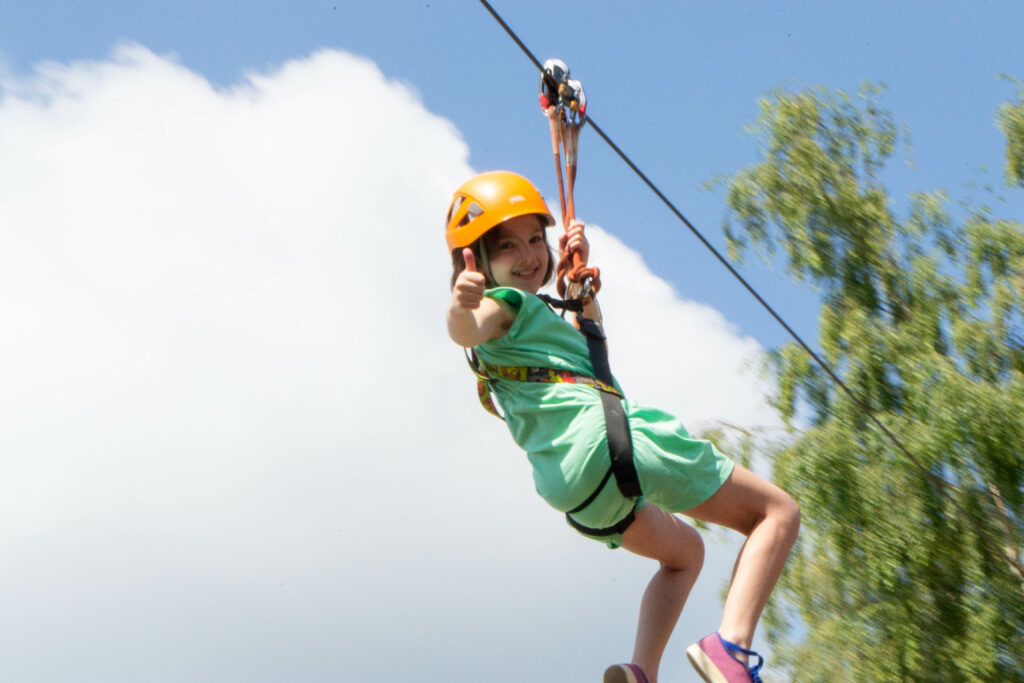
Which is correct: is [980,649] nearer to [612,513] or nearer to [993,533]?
[993,533]

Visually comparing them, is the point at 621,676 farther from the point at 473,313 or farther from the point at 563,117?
the point at 563,117

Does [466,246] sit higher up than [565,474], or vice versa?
[466,246]

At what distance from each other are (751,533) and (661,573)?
324 mm

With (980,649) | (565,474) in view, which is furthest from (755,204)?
(565,474)

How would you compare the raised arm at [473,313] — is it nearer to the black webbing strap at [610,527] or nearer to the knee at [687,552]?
the black webbing strap at [610,527]

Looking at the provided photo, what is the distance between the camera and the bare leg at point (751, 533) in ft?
8.18

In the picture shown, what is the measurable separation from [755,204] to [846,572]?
11.1 ft

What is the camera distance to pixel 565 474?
2.54m

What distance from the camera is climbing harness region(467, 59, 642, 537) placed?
2.51 m

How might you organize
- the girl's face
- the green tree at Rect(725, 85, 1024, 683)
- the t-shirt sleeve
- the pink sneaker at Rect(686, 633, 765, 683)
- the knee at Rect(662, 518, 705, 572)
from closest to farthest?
1. the pink sneaker at Rect(686, 633, 765, 683)
2. the t-shirt sleeve
3. the knee at Rect(662, 518, 705, 572)
4. the girl's face
5. the green tree at Rect(725, 85, 1024, 683)

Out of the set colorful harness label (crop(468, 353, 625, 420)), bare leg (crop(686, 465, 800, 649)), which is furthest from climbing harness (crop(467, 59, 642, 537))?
bare leg (crop(686, 465, 800, 649))

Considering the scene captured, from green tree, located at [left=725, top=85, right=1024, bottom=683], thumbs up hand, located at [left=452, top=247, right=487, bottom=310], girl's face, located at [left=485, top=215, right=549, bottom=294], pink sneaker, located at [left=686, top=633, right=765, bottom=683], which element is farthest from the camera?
green tree, located at [left=725, top=85, right=1024, bottom=683]

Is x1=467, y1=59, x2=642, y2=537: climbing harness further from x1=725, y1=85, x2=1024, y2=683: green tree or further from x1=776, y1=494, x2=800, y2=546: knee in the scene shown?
x1=725, y1=85, x2=1024, y2=683: green tree

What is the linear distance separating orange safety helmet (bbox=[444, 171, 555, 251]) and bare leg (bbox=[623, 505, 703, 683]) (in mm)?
802
